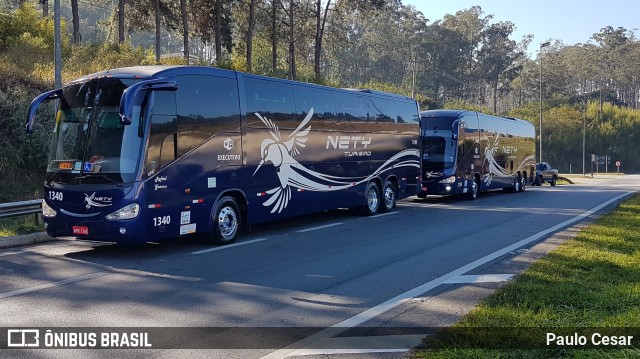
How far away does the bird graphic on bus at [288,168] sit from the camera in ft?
46.8

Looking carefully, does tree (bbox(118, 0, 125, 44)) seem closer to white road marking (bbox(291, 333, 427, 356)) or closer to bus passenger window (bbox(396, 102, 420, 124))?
bus passenger window (bbox(396, 102, 420, 124))

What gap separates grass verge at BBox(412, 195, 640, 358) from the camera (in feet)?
18.5

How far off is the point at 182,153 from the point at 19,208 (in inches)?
192

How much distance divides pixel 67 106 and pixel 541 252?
9.47 m

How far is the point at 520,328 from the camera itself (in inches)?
247

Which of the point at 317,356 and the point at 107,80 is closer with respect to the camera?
the point at 317,356

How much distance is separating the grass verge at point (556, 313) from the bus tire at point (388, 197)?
9.00m

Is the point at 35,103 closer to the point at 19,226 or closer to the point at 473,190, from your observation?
the point at 19,226

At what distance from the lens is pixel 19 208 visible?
13820 millimetres

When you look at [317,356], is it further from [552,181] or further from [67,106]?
[552,181]

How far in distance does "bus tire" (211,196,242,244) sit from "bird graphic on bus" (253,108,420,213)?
3.36 feet

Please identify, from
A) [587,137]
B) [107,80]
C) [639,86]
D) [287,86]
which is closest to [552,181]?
[287,86]

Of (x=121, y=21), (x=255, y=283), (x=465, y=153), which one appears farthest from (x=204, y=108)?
(x=121, y=21)

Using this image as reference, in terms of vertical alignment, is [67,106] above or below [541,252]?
above
